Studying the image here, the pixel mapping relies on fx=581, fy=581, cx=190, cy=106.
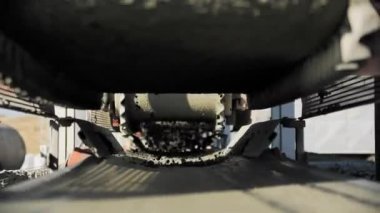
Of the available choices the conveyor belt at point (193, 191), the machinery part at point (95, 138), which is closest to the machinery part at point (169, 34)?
the conveyor belt at point (193, 191)

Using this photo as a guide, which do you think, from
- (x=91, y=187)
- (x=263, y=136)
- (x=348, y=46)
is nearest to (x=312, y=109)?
(x=263, y=136)

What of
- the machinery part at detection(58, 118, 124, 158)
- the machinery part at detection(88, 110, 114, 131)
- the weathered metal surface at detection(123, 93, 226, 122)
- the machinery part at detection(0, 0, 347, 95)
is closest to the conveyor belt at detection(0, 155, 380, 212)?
the machinery part at detection(58, 118, 124, 158)

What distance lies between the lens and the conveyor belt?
5.31 ft

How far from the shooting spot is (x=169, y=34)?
1444mm

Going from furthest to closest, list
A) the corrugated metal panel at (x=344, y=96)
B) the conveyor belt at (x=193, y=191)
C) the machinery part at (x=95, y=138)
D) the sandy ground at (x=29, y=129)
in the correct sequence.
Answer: the sandy ground at (x=29, y=129) → the machinery part at (x=95, y=138) → the corrugated metal panel at (x=344, y=96) → the conveyor belt at (x=193, y=191)

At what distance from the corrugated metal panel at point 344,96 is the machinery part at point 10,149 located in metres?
3.53

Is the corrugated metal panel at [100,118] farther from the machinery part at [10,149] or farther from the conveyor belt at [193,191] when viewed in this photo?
the conveyor belt at [193,191]

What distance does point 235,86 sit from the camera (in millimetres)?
2248

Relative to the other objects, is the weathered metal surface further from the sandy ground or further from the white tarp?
the sandy ground

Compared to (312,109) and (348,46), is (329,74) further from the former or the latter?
(312,109)

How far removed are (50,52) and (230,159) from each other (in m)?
1.53

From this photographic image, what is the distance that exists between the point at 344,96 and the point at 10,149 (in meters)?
4.09

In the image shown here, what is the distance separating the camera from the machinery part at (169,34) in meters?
1.35

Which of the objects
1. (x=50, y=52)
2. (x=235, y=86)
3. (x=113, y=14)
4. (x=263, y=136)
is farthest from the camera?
(x=263, y=136)
